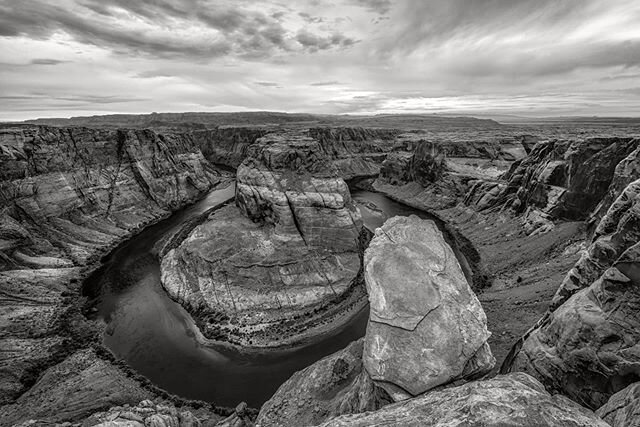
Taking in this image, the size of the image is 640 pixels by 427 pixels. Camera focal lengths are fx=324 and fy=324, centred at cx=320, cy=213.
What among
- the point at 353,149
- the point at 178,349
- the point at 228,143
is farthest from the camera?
the point at 228,143

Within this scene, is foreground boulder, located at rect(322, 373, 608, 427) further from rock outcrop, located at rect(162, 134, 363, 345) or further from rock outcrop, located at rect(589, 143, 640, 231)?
rock outcrop, located at rect(589, 143, 640, 231)

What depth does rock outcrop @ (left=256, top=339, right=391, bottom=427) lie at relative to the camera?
20.4 m

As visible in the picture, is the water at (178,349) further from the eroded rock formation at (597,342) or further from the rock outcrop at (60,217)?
the eroded rock formation at (597,342)

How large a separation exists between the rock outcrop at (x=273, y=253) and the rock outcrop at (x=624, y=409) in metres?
27.8

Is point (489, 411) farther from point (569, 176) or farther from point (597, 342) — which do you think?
point (569, 176)

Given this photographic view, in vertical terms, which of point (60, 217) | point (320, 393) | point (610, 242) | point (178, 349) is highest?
point (610, 242)

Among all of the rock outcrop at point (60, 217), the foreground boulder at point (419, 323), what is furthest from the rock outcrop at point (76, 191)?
the foreground boulder at point (419, 323)

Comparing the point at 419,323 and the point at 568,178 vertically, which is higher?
the point at 568,178

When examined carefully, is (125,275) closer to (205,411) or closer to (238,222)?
(238,222)

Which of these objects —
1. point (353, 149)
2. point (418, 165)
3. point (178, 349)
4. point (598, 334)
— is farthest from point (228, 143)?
point (598, 334)

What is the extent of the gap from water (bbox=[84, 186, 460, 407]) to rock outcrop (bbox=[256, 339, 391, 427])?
5.03m

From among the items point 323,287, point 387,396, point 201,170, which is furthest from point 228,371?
point 201,170

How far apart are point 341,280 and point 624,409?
33.2 m

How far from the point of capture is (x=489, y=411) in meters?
9.07
